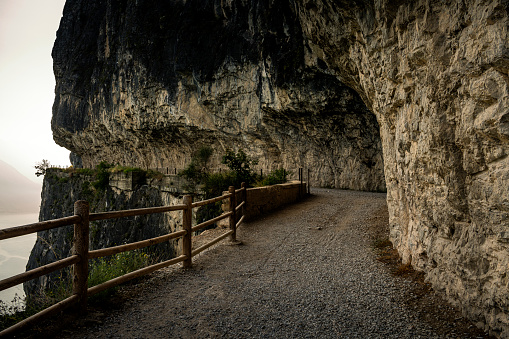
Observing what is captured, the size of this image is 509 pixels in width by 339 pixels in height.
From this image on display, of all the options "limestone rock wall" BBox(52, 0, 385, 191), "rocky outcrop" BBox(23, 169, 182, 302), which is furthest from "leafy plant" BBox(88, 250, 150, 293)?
"limestone rock wall" BBox(52, 0, 385, 191)

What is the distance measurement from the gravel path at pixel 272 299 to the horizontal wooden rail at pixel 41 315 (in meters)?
0.24

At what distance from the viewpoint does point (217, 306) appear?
3764mm

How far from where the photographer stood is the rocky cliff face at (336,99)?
300cm

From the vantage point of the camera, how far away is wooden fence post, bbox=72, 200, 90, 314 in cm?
336

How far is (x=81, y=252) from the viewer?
3.39m

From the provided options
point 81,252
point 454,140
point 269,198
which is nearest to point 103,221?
point 269,198

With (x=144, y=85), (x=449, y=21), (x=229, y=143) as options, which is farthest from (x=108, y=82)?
(x=449, y=21)

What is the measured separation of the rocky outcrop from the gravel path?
692cm

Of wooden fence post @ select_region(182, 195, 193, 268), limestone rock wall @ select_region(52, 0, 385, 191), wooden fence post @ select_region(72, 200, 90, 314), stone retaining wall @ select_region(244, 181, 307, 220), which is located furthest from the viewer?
limestone rock wall @ select_region(52, 0, 385, 191)

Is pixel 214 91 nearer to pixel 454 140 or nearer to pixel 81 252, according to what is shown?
pixel 81 252

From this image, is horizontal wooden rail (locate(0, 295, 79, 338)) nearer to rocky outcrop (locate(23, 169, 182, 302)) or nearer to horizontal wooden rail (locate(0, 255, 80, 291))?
horizontal wooden rail (locate(0, 255, 80, 291))

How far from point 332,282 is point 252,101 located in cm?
1833

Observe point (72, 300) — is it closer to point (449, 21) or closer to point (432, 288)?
point (432, 288)

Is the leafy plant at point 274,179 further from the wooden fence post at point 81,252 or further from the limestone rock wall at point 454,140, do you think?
the wooden fence post at point 81,252
